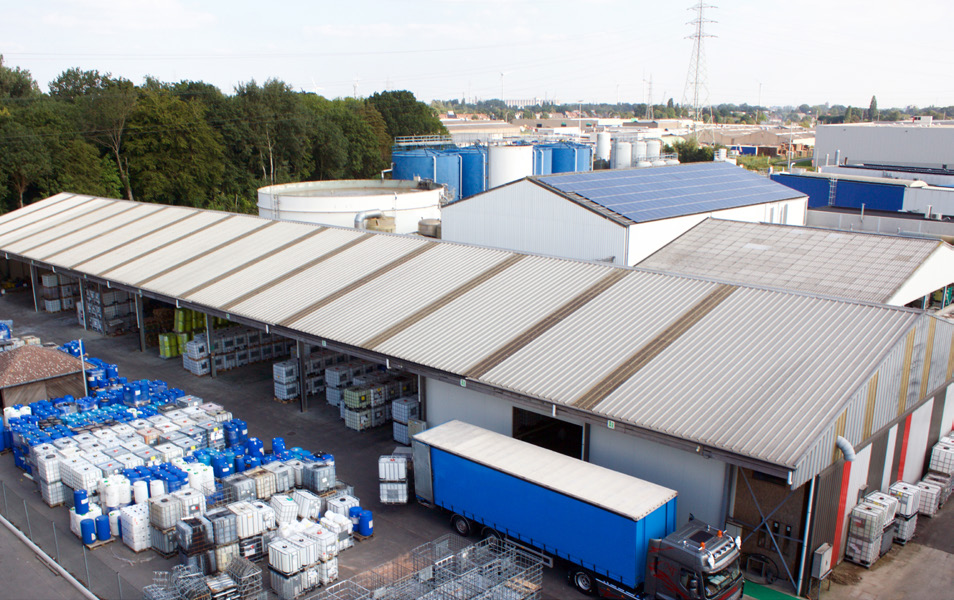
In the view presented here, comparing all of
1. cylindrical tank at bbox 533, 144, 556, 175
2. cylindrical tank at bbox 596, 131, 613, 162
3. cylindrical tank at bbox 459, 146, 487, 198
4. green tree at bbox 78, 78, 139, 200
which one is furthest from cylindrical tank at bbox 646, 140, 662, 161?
green tree at bbox 78, 78, 139, 200

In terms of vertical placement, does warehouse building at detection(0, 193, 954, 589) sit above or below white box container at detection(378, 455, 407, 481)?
above

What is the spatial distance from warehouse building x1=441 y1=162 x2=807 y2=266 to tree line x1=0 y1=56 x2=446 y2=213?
145 feet

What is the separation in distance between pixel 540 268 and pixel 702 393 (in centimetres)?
930

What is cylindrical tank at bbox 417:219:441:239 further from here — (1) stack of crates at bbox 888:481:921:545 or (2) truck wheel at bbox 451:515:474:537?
(1) stack of crates at bbox 888:481:921:545

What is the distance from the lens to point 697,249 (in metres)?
33.1

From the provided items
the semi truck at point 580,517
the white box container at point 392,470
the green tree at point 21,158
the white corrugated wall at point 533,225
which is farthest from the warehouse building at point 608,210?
the green tree at point 21,158

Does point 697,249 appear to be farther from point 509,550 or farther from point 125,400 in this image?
point 125,400

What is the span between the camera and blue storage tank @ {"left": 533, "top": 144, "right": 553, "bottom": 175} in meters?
75.9

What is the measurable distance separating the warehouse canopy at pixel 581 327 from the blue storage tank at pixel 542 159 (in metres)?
45.2

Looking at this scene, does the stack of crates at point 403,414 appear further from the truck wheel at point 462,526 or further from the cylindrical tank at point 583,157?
the cylindrical tank at point 583,157

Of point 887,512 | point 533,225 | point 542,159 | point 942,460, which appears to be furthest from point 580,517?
point 542,159

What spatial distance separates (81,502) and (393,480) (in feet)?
25.0

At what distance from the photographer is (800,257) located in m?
30.2

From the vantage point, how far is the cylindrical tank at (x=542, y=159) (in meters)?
75.9
